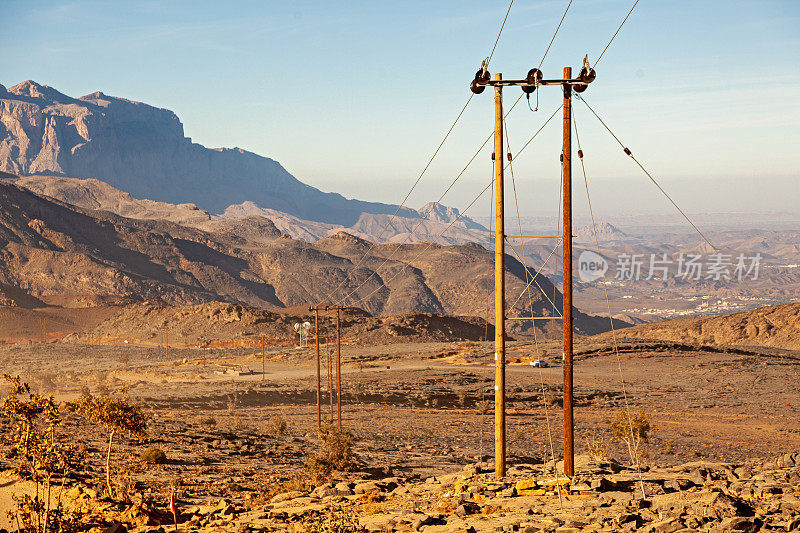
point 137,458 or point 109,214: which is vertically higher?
point 109,214

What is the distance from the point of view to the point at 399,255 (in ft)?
609

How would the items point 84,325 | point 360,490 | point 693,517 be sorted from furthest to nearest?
1. point 84,325
2. point 360,490
3. point 693,517

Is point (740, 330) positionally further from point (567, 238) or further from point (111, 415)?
point (111, 415)

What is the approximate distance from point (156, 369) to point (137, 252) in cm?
9794

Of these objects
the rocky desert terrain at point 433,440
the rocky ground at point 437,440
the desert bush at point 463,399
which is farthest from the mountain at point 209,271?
the desert bush at point 463,399

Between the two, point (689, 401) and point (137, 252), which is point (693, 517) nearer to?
point (689, 401)

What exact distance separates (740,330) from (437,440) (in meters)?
74.9

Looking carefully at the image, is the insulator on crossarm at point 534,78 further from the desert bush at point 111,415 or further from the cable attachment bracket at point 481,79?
the desert bush at point 111,415

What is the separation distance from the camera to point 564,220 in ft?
50.4

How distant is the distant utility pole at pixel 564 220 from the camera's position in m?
15.1

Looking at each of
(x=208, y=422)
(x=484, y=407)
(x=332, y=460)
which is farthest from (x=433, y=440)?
(x=208, y=422)

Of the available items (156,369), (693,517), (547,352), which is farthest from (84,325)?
(693,517)

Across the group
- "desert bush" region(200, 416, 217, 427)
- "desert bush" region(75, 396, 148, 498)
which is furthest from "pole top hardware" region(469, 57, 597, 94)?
"desert bush" region(200, 416, 217, 427)

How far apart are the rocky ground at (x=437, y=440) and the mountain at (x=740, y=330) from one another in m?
16.9
